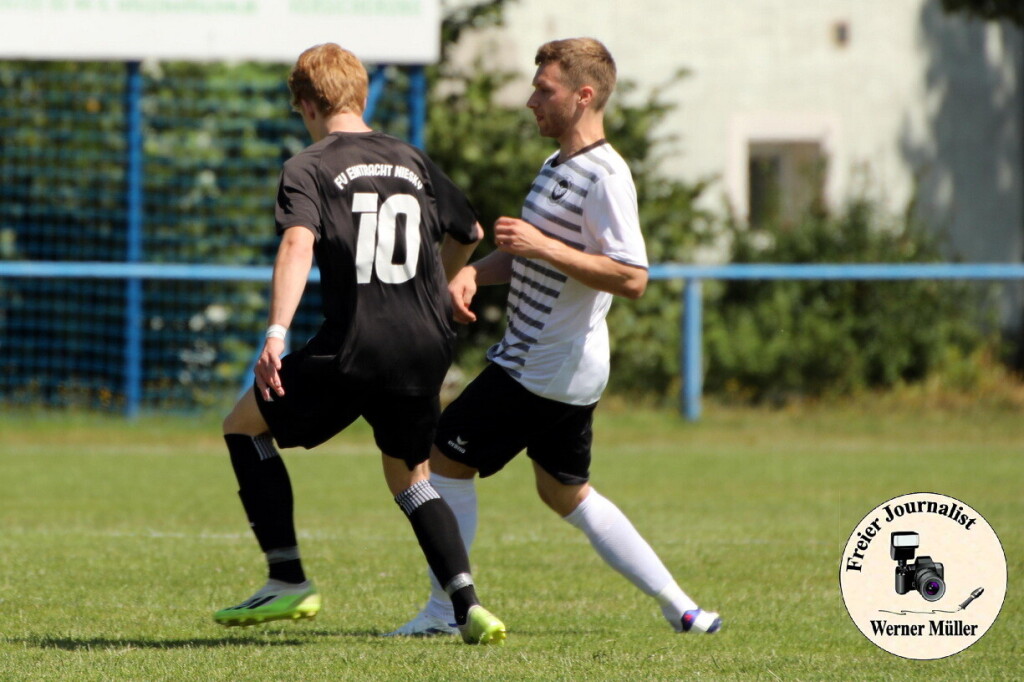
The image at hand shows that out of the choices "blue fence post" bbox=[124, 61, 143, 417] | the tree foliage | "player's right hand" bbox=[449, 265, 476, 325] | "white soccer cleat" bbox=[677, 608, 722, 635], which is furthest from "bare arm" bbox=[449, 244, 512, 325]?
the tree foliage

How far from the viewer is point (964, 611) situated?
4543mm

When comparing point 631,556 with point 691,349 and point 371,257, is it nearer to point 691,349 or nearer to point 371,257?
point 371,257

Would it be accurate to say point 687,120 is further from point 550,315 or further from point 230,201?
point 550,315

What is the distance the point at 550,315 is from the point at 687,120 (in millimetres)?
12756

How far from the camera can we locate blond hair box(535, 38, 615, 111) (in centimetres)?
512

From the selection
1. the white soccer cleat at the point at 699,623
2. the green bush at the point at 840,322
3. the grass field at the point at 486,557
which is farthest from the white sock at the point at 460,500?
the green bush at the point at 840,322

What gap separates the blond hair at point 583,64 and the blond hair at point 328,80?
610 millimetres

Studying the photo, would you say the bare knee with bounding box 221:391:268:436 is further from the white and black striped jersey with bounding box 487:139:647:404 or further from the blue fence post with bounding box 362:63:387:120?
the blue fence post with bounding box 362:63:387:120

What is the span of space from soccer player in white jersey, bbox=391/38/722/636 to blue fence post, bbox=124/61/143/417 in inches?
341

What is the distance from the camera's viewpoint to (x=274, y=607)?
4.93 meters

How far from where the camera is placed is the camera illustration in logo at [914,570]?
14.8 feet

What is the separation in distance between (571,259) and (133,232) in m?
A: 9.72

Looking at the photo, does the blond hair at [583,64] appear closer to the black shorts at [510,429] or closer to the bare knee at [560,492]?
the black shorts at [510,429]

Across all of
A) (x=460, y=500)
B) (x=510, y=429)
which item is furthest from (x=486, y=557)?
(x=510, y=429)
